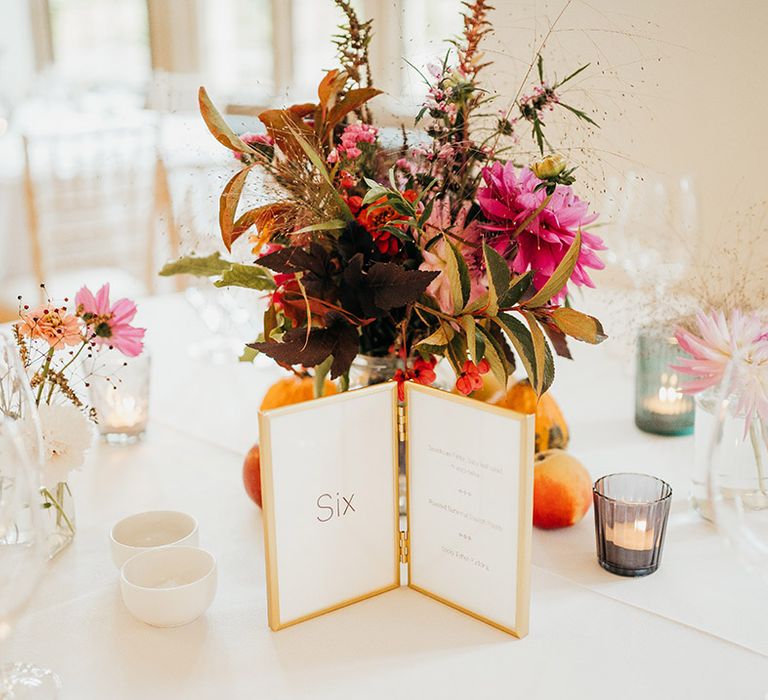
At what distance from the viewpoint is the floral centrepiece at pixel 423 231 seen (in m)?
0.78

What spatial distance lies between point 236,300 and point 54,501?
0.57m

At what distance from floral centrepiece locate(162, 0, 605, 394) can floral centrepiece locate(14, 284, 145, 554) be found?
12 cm

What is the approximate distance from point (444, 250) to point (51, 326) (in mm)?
369

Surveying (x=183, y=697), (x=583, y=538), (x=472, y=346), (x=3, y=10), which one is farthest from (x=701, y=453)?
(x=3, y=10)

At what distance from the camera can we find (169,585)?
0.80m

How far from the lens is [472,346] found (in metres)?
0.76

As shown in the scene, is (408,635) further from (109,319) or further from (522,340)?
(109,319)

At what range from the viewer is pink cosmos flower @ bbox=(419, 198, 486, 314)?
80 cm

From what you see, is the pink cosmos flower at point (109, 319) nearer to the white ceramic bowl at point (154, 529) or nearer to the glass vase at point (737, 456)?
the white ceramic bowl at point (154, 529)

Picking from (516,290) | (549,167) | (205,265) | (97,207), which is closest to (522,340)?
(516,290)

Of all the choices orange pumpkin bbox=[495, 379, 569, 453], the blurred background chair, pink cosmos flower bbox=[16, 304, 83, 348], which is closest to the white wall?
orange pumpkin bbox=[495, 379, 569, 453]

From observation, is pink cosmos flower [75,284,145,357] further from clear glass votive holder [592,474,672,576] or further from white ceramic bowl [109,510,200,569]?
clear glass votive holder [592,474,672,576]

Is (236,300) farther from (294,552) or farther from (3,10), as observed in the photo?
(3,10)

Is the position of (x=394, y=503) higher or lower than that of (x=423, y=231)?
lower
